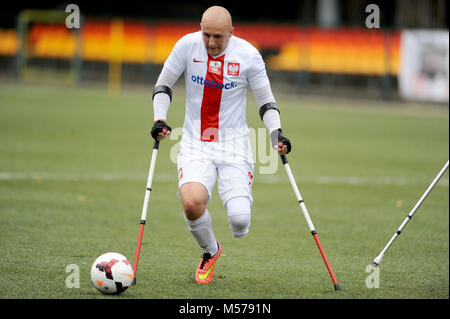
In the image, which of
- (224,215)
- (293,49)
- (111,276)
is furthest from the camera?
(293,49)

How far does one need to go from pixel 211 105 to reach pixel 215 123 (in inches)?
6.7

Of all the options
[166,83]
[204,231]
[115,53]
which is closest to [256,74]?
[166,83]

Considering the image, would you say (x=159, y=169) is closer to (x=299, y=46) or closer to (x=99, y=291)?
(x=99, y=291)

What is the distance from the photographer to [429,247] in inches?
337

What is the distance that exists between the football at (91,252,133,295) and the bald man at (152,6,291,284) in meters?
0.81

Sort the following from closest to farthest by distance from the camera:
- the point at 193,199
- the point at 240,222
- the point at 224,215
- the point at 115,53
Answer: the point at 193,199, the point at 240,222, the point at 224,215, the point at 115,53

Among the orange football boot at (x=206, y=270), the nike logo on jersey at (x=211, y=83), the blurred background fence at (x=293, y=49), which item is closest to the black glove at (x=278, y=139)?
the nike logo on jersey at (x=211, y=83)

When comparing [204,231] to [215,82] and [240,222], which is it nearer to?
[240,222]

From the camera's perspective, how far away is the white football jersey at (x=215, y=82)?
6742 mm

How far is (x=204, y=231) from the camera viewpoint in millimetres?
6797

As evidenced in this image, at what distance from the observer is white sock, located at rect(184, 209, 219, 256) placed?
668 centimetres

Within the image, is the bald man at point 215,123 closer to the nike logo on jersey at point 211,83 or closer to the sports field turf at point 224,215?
the nike logo on jersey at point 211,83

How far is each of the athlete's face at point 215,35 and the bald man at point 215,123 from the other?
1.0 inches
